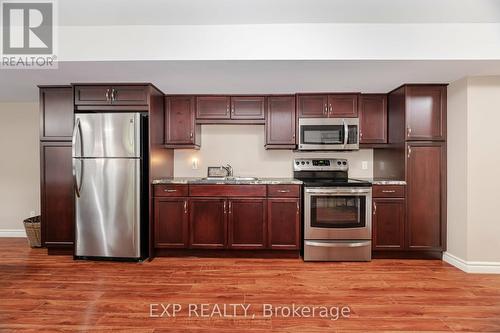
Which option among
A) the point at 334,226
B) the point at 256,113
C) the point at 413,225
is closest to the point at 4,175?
the point at 256,113

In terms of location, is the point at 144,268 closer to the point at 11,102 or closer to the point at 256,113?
the point at 256,113

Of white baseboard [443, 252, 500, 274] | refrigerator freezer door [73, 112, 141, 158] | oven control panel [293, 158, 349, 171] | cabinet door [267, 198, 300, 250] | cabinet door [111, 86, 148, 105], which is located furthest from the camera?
oven control panel [293, 158, 349, 171]

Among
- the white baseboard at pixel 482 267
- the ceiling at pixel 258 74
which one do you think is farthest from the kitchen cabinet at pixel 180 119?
the white baseboard at pixel 482 267

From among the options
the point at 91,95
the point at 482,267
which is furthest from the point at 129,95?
the point at 482,267

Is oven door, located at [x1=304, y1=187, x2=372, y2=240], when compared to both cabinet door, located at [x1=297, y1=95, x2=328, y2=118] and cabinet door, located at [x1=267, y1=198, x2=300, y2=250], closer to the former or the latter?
cabinet door, located at [x1=267, y1=198, x2=300, y2=250]

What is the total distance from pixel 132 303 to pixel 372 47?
3003mm

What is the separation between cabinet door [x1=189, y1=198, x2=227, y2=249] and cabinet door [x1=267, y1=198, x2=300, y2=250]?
0.56 metres

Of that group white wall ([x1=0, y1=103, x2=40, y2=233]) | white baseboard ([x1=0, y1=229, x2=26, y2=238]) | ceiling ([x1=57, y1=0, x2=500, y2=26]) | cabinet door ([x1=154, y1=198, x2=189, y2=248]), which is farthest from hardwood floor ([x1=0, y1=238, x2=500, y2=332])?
ceiling ([x1=57, y1=0, x2=500, y2=26])

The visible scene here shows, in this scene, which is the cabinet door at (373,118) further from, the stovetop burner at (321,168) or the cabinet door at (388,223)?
the cabinet door at (388,223)

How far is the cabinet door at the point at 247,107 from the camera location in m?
3.74

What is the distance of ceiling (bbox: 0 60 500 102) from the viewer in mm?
2652

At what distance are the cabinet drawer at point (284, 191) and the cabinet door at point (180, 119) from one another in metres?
1.27

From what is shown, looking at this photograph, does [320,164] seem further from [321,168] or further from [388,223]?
[388,223]

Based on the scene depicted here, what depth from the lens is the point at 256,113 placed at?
3.74 m
